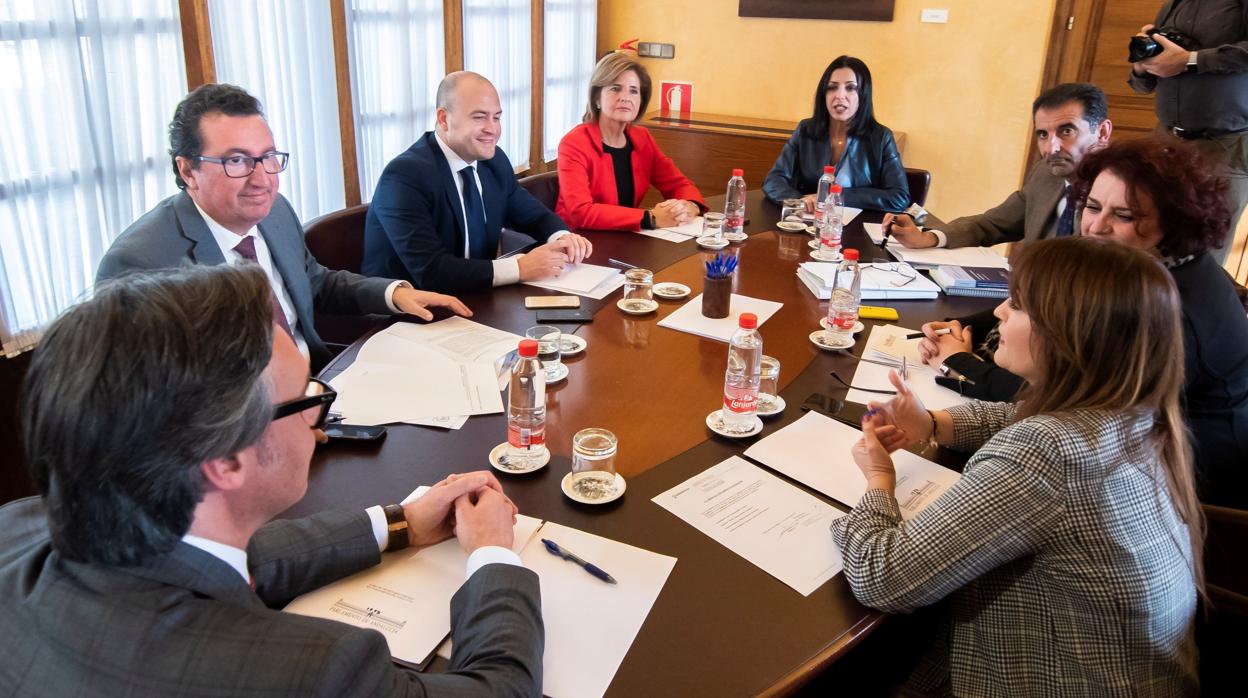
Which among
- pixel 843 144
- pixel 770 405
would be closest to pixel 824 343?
pixel 770 405

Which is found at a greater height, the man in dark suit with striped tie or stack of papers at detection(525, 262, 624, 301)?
the man in dark suit with striped tie

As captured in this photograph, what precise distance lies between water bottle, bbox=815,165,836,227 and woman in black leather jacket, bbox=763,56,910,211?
0.15m

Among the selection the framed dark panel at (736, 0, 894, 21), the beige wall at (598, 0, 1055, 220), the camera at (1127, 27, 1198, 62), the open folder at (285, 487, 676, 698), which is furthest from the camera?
the framed dark panel at (736, 0, 894, 21)

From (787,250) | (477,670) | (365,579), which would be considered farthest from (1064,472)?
(787,250)

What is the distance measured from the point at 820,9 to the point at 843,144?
2038 mm

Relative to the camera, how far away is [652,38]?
5793mm

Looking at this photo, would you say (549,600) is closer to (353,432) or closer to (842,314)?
(353,432)

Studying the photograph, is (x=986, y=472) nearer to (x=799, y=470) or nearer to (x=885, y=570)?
(x=885, y=570)

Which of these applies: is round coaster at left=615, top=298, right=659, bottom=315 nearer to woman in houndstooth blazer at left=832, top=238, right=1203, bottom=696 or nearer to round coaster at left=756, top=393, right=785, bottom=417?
round coaster at left=756, top=393, right=785, bottom=417

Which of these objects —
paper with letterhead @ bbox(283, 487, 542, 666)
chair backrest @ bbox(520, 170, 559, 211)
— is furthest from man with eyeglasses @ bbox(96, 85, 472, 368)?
chair backrest @ bbox(520, 170, 559, 211)

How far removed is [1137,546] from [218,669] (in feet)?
3.79

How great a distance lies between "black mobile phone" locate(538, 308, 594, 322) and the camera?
6.76ft

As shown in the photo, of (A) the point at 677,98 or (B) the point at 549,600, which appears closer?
(B) the point at 549,600

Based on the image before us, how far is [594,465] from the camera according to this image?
135 cm
